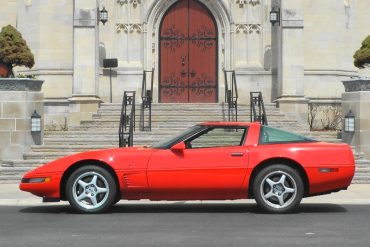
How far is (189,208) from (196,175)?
1128mm

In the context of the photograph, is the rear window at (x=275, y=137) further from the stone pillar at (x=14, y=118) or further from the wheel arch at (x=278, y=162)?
the stone pillar at (x=14, y=118)

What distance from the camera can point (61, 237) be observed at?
30.2 ft

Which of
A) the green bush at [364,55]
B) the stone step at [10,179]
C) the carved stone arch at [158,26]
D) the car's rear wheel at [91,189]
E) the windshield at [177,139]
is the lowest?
the stone step at [10,179]

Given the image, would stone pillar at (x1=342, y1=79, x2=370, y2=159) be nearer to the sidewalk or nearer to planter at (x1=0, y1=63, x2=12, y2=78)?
the sidewalk

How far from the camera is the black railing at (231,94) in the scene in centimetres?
2256

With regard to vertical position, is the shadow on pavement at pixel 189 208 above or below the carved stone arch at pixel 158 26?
below

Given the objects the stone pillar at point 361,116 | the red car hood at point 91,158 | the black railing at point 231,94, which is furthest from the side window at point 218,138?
the black railing at point 231,94

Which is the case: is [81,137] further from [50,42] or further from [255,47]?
[255,47]

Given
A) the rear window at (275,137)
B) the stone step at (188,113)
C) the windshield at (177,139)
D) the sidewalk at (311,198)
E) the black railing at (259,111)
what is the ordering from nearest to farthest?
1. the windshield at (177,139)
2. the rear window at (275,137)
3. the sidewalk at (311,198)
4. the black railing at (259,111)
5. the stone step at (188,113)

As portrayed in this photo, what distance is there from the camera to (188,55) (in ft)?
85.9

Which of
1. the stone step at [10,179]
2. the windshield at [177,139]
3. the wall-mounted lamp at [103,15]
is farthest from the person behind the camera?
the wall-mounted lamp at [103,15]

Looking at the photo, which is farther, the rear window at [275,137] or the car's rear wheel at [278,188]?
the rear window at [275,137]

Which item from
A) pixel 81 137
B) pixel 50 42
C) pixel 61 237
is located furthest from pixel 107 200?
pixel 50 42

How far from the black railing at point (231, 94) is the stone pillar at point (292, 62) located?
145 centimetres
